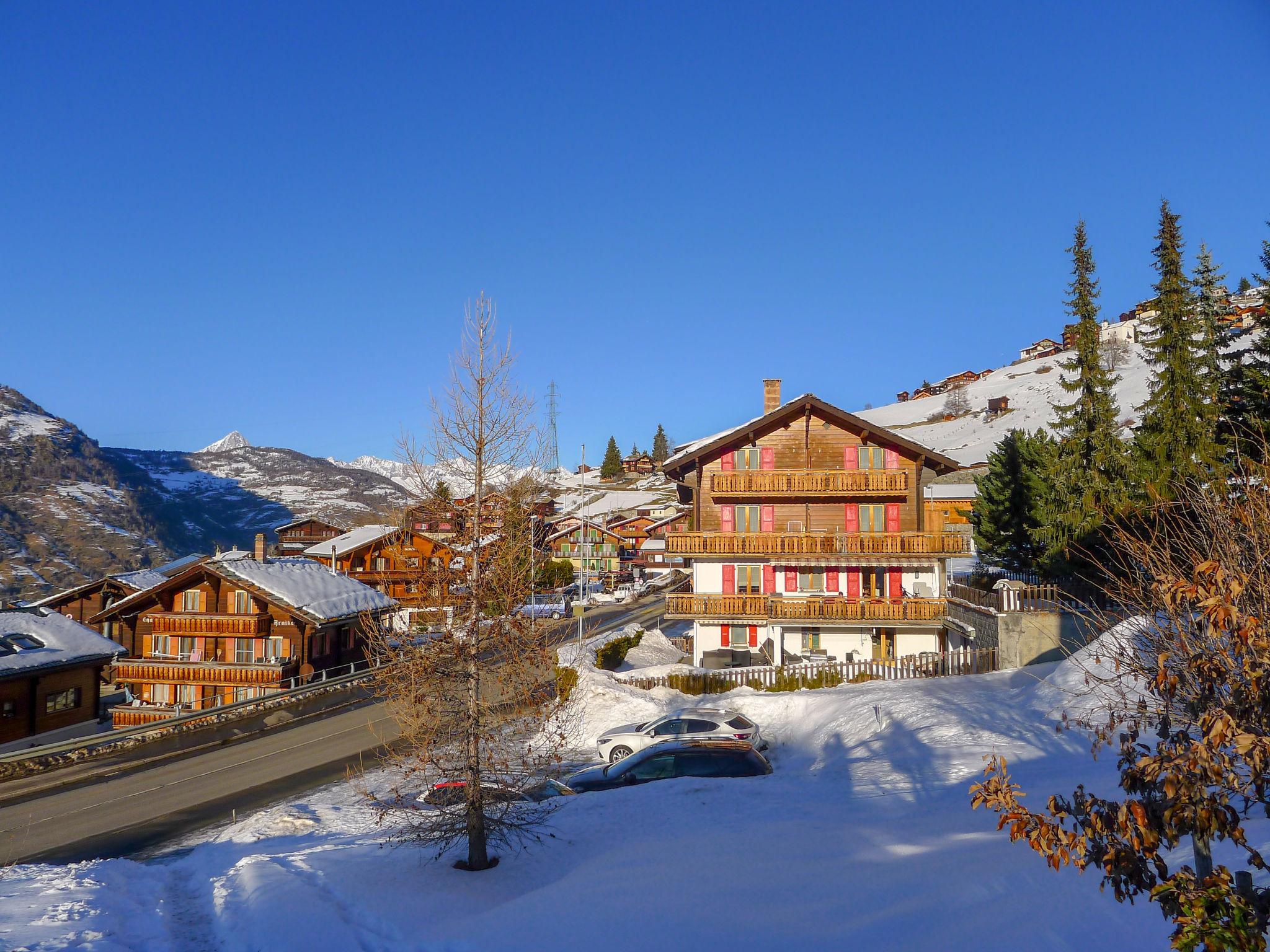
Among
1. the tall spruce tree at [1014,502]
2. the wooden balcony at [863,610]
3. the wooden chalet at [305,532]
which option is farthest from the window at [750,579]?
the wooden chalet at [305,532]

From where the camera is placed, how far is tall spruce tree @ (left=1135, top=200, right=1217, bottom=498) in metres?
33.3

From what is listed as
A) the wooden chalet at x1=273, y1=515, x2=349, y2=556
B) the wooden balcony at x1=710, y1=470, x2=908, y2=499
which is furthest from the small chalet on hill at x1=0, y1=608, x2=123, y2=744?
the wooden chalet at x1=273, y1=515, x2=349, y2=556

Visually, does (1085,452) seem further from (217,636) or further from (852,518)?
(217,636)

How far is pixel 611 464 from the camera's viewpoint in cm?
18662

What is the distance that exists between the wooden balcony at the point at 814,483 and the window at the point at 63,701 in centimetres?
3132

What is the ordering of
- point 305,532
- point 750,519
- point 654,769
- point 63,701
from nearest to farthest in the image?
point 654,769, point 63,701, point 750,519, point 305,532

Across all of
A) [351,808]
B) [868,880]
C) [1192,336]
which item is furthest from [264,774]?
[1192,336]

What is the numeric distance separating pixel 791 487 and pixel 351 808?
22295mm

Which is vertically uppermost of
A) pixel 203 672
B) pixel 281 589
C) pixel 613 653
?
pixel 281 589

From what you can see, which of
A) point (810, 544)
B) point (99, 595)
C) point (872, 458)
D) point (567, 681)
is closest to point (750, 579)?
point (810, 544)

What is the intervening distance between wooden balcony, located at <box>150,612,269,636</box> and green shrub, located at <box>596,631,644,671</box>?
18258 mm

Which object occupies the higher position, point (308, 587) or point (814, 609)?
point (308, 587)

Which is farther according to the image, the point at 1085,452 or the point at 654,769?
the point at 1085,452

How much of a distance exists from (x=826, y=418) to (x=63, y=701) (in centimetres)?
3733
